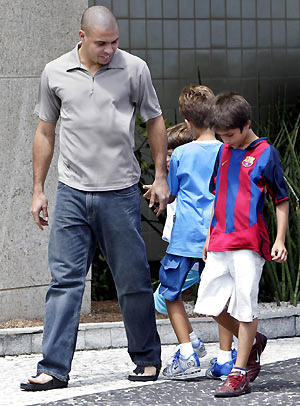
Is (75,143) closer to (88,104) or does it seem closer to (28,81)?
(88,104)

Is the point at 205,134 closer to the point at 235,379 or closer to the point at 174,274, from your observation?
the point at 174,274

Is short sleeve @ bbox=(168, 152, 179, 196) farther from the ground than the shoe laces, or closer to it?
farther from the ground

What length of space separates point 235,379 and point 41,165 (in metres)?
1.47

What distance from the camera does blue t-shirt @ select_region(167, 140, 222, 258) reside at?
5855 mm

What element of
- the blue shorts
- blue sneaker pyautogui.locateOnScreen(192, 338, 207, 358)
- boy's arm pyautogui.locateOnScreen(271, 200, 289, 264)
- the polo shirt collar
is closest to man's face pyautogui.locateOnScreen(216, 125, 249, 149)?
boy's arm pyautogui.locateOnScreen(271, 200, 289, 264)

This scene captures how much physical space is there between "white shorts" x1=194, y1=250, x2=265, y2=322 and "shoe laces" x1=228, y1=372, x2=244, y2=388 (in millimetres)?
270

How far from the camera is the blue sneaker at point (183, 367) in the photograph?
5781mm

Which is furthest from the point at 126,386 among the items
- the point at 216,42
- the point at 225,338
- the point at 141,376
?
the point at 216,42

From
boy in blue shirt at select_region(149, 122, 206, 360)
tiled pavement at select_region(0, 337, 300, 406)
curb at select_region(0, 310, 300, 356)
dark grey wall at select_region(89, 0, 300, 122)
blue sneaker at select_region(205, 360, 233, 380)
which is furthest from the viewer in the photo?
dark grey wall at select_region(89, 0, 300, 122)

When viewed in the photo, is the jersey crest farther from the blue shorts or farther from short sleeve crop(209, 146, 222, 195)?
the blue shorts

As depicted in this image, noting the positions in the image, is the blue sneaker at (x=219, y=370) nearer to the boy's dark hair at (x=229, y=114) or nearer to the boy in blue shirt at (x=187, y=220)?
the boy in blue shirt at (x=187, y=220)

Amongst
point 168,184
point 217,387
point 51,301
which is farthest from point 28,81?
point 217,387

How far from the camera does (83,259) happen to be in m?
5.61

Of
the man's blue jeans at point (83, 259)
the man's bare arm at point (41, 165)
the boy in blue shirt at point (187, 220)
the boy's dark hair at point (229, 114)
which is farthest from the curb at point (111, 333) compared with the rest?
the boy's dark hair at point (229, 114)
